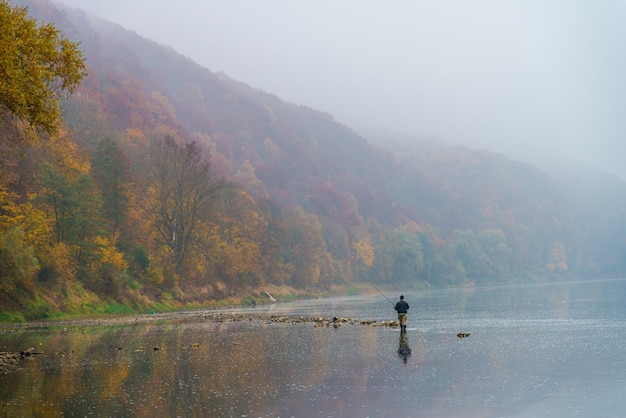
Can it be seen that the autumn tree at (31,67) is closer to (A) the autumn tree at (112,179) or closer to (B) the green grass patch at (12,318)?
(B) the green grass patch at (12,318)

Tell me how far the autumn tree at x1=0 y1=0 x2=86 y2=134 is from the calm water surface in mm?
11246

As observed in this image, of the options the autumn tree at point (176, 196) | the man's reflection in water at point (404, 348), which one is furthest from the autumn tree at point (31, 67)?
the autumn tree at point (176, 196)

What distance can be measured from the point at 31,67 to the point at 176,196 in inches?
2621

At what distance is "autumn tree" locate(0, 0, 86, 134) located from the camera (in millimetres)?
28391

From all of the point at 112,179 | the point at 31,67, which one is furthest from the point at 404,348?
the point at 112,179

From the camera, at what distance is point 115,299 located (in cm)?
7644

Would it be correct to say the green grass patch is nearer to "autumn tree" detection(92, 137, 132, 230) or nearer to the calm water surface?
the calm water surface

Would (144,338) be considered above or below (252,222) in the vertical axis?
below

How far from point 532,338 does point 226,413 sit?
92.6 ft

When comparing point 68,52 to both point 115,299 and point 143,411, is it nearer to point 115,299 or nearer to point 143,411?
point 143,411

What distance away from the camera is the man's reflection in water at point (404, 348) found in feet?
111

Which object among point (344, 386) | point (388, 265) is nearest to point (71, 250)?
point (344, 386)

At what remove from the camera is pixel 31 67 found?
96.7 feet

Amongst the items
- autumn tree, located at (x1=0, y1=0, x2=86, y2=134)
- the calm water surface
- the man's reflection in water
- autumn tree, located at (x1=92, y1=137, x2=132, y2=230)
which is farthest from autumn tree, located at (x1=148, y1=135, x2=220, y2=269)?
autumn tree, located at (x1=0, y1=0, x2=86, y2=134)
